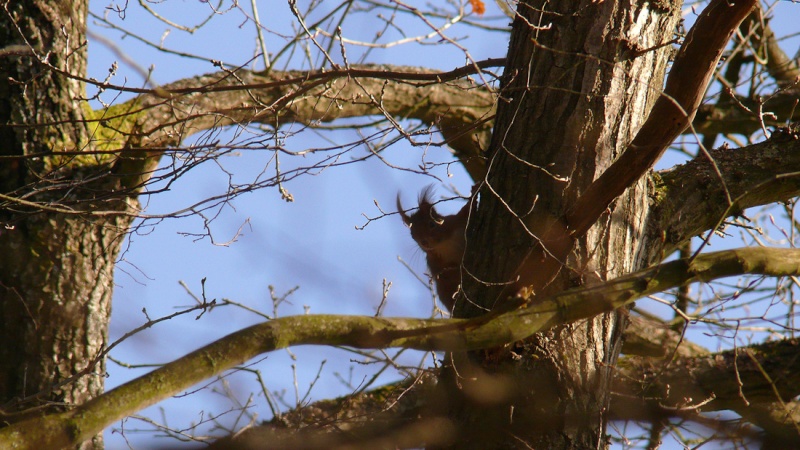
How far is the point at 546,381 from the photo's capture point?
2514mm

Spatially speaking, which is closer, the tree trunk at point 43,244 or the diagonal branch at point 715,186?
the diagonal branch at point 715,186

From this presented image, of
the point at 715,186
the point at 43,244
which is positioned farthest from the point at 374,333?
the point at 43,244

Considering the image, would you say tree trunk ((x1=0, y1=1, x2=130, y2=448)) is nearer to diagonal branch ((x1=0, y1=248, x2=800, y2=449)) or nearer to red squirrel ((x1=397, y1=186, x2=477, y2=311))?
red squirrel ((x1=397, y1=186, x2=477, y2=311))

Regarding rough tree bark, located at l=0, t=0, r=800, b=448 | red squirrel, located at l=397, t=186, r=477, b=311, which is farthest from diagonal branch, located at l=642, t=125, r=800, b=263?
red squirrel, located at l=397, t=186, r=477, b=311

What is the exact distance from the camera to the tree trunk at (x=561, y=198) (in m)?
2.51

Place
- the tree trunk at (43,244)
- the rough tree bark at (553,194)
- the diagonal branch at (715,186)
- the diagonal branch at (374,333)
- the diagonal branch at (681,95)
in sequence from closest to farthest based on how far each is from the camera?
the diagonal branch at (374,333), the diagonal branch at (681,95), the rough tree bark at (553,194), the diagonal branch at (715,186), the tree trunk at (43,244)

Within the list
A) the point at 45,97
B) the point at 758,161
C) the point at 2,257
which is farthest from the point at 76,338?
the point at 758,161

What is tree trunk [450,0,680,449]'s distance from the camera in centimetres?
251

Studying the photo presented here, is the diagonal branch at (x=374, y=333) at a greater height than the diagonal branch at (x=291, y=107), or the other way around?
the diagonal branch at (x=291, y=107)

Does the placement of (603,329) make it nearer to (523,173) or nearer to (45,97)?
(523,173)

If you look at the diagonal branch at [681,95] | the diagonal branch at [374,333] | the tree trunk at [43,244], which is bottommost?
the diagonal branch at [374,333]

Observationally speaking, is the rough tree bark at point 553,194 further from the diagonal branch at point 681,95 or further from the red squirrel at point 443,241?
the red squirrel at point 443,241

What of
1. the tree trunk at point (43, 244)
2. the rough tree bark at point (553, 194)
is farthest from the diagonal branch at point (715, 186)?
the tree trunk at point (43, 244)

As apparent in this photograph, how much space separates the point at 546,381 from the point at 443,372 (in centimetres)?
37
